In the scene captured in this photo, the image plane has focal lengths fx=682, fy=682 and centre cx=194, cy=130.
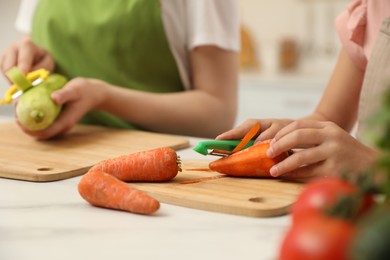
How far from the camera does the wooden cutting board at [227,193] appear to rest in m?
0.87

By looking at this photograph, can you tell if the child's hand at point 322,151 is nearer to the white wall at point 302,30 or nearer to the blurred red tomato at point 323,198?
the blurred red tomato at point 323,198

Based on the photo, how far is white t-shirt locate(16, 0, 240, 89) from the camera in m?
1.61

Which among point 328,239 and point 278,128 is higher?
point 328,239

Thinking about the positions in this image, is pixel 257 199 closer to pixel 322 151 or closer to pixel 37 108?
pixel 322 151

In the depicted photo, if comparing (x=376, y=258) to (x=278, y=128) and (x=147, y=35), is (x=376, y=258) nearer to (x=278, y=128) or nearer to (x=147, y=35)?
(x=278, y=128)

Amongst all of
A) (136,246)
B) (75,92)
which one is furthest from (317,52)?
(136,246)

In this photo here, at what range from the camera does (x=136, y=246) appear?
734 millimetres

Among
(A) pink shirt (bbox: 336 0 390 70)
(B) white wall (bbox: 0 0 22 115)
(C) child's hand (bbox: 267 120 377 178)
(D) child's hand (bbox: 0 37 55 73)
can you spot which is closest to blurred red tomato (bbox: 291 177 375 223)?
(C) child's hand (bbox: 267 120 377 178)

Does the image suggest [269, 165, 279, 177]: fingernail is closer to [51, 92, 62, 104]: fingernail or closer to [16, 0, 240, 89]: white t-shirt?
[51, 92, 62, 104]: fingernail

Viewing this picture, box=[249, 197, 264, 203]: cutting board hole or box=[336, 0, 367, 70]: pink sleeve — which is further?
box=[336, 0, 367, 70]: pink sleeve

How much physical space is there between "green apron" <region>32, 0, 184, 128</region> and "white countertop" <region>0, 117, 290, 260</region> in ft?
2.45

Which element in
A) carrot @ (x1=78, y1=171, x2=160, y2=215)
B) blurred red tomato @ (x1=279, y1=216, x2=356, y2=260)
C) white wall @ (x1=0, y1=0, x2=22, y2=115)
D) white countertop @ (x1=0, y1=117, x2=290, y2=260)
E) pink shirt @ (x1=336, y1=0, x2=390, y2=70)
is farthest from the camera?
white wall @ (x1=0, y1=0, x2=22, y2=115)

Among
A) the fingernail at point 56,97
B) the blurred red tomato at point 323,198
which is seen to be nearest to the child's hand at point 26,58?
the fingernail at point 56,97

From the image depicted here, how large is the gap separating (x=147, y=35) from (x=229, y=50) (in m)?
0.20
